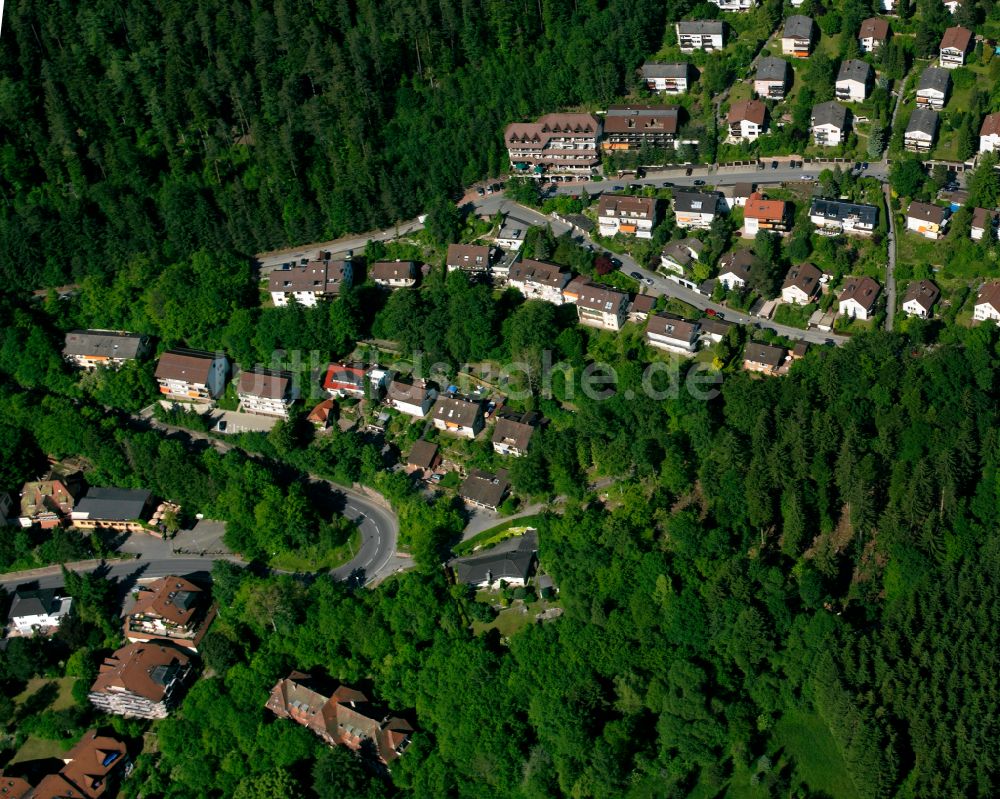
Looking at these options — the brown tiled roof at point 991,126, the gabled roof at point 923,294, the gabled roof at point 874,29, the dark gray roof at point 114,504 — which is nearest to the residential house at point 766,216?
the gabled roof at point 923,294

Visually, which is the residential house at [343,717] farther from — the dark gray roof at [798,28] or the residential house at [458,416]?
the dark gray roof at [798,28]

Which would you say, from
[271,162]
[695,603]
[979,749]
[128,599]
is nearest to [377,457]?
[128,599]

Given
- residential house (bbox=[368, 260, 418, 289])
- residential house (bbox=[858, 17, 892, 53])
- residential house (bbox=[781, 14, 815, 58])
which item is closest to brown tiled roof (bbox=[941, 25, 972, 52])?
residential house (bbox=[858, 17, 892, 53])

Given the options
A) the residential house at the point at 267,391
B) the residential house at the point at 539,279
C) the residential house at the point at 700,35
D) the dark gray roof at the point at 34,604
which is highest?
the residential house at the point at 700,35

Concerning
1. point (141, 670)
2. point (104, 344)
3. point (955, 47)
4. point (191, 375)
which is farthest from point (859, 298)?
point (104, 344)

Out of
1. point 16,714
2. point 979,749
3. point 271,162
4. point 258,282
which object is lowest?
point 16,714

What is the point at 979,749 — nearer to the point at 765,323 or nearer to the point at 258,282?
the point at 765,323
